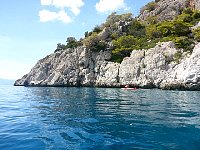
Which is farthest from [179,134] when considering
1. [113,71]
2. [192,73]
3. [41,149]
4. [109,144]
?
[113,71]

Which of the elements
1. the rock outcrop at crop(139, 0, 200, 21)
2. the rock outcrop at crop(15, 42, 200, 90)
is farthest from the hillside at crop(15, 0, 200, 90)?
the rock outcrop at crop(139, 0, 200, 21)

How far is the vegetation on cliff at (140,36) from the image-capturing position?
255 feet

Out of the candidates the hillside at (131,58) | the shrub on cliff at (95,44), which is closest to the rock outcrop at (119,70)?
the hillside at (131,58)

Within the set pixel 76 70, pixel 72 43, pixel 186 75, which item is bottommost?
pixel 186 75

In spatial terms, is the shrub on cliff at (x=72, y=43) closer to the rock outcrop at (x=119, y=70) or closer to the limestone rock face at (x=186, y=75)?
the rock outcrop at (x=119, y=70)

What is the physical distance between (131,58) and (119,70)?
15.4 feet

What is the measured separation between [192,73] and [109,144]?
46960mm

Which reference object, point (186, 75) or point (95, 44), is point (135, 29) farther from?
point (186, 75)

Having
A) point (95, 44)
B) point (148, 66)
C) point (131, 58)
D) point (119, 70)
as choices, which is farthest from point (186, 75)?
point (95, 44)

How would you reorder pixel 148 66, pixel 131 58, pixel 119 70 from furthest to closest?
1. pixel 119 70
2. pixel 131 58
3. pixel 148 66

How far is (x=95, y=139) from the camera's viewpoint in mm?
12805

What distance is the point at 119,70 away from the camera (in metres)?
76.5

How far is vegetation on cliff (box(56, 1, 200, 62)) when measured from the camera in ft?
255

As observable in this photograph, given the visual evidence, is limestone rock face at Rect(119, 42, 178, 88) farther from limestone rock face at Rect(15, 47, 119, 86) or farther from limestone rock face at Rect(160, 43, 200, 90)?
limestone rock face at Rect(15, 47, 119, 86)
